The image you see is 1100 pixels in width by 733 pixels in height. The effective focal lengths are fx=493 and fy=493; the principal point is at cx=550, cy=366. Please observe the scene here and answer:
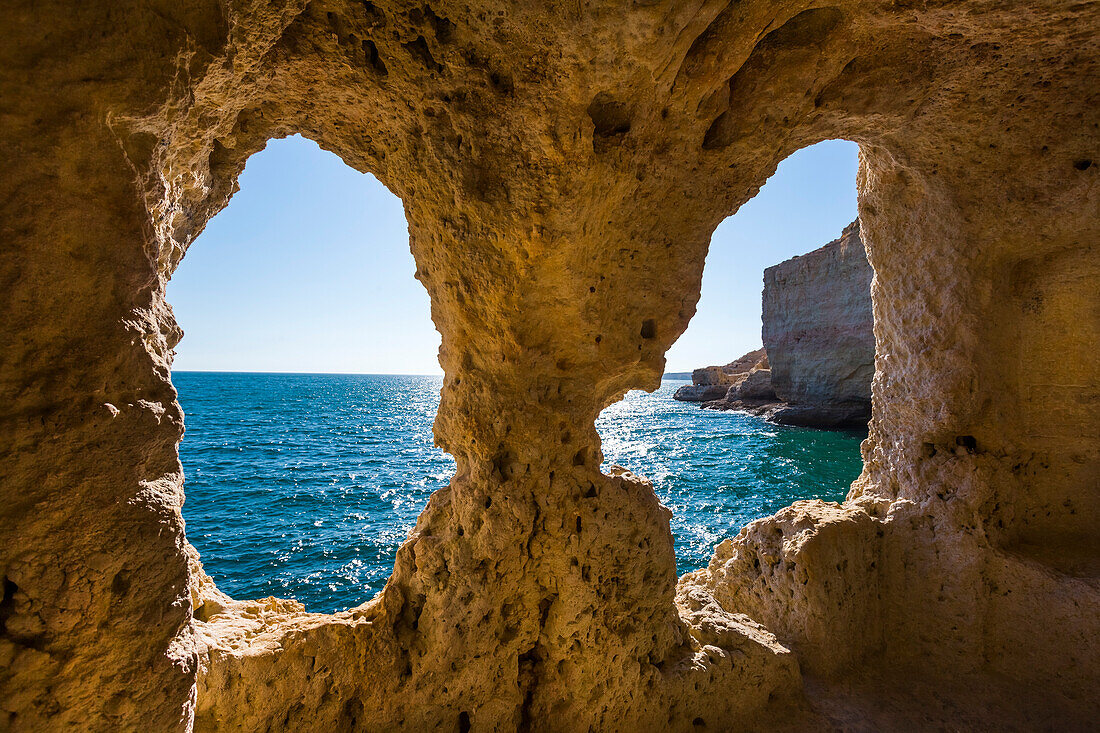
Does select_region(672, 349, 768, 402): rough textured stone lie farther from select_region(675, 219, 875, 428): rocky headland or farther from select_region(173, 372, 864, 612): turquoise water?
select_region(173, 372, 864, 612): turquoise water

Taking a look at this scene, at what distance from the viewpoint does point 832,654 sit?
169 inches

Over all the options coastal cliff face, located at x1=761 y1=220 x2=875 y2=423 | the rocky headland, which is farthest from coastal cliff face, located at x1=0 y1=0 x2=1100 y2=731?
coastal cliff face, located at x1=761 y1=220 x2=875 y2=423

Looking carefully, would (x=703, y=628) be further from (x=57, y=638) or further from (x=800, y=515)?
(x=57, y=638)

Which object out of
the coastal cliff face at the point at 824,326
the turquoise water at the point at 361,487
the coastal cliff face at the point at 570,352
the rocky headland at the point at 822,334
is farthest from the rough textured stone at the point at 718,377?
the coastal cliff face at the point at 570,352

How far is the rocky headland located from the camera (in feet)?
88.4

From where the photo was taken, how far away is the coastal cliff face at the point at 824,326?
26859 mm

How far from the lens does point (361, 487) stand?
15523 millimetres

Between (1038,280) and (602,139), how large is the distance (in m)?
4.41

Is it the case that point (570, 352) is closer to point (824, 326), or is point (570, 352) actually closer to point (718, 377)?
point (824, 326)

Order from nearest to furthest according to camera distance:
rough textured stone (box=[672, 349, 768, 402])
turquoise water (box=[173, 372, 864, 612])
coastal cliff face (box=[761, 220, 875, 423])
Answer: turquoise water (box=[173, 372, 864, 612]) → coastal cliff face (box=[761, 220, 875, 423]) → rough textured stone (box=[672, 349, 768, 402])

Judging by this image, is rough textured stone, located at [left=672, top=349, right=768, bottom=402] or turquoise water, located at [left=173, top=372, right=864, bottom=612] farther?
rough textured stone, located at [left=672, top=349, right=768, bottom=402]

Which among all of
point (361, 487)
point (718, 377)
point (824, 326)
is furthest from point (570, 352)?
point (718, 377)

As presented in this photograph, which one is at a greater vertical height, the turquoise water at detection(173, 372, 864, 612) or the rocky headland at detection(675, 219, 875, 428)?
the rocky headland at detection(675, 219, 875, 428)

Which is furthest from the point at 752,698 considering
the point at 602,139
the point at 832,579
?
the point at 602,139
